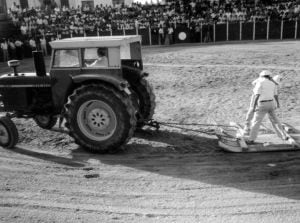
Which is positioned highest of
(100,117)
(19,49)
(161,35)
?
(161,35)

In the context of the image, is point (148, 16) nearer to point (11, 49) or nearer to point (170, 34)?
point (170, 34)

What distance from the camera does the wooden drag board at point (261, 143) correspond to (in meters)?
6.70

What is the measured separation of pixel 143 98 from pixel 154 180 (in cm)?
248

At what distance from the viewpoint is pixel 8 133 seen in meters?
7.45

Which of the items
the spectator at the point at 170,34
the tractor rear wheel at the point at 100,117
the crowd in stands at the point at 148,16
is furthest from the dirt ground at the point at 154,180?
the spectator at the point at 170,34

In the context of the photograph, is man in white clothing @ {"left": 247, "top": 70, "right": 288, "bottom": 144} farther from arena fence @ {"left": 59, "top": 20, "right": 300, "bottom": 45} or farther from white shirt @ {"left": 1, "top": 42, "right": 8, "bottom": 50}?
arena fence @ {"left": 59, "top": 20, "right": 300, "bottom": 45}

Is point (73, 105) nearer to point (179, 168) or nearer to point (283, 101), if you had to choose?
point (179, 168)

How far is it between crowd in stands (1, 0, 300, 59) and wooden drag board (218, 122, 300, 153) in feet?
62.5

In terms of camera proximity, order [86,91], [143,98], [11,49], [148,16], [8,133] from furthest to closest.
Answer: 1. [148,16]
2. [11,49]
3. [143,98]
4. [8,133]
5. [86,91]

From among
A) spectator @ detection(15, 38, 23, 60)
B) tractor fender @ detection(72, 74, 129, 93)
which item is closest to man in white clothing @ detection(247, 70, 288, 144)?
tractor fender @ detection(72, 74, 129, 93)

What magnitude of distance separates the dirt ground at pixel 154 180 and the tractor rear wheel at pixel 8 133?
0.16 m

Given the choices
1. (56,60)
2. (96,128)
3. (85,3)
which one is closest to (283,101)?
(96,128)

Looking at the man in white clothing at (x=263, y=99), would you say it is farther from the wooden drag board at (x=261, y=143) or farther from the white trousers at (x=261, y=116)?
the wooden drag board at (x=261, y=143)

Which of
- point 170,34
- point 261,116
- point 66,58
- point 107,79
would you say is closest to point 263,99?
point 261,116
